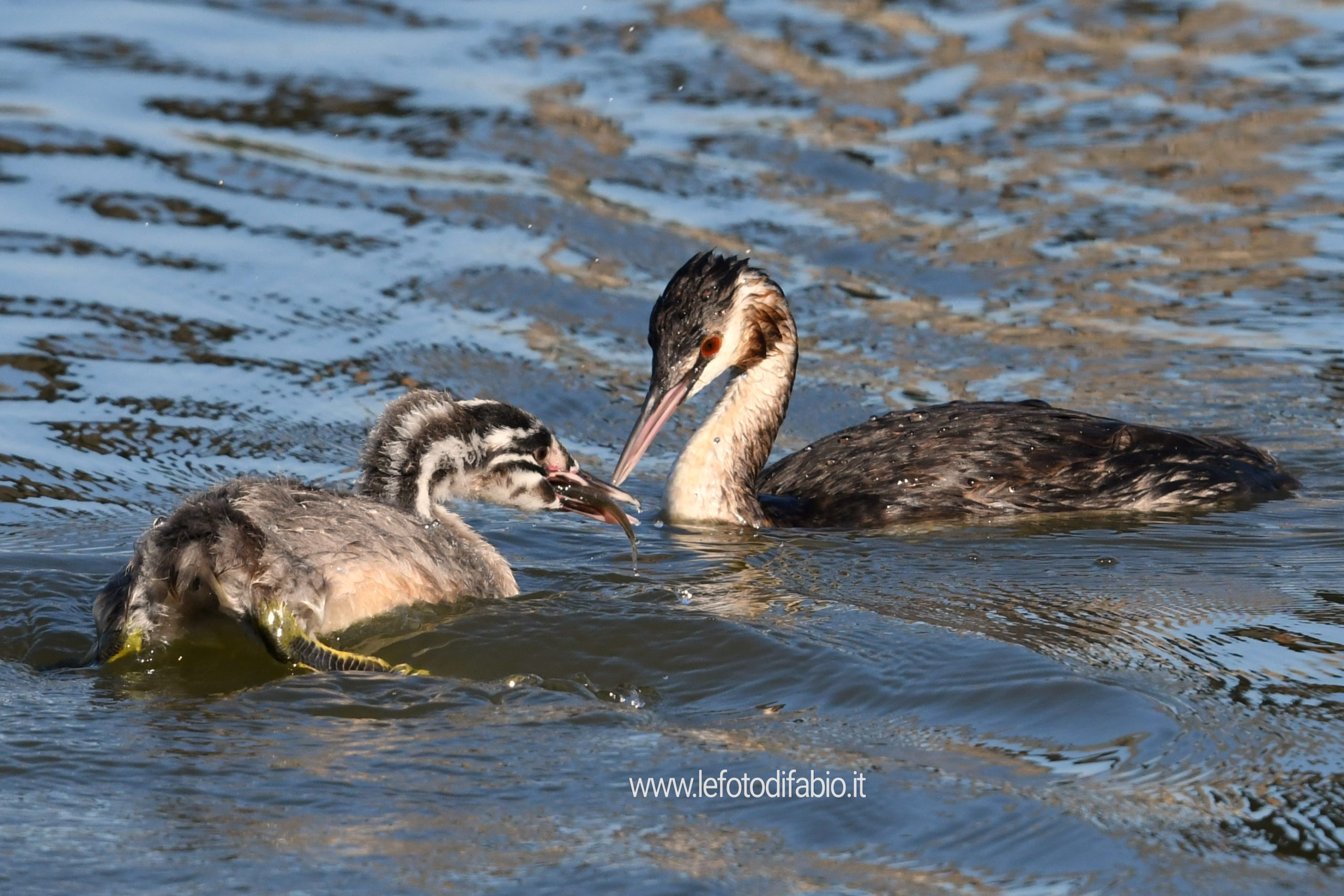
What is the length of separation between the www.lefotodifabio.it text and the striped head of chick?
7.12 ft

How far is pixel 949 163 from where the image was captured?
46.4 feet

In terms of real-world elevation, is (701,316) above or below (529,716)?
above

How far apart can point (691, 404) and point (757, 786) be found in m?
6.12

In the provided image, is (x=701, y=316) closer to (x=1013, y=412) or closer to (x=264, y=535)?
(x=1013, y=412)

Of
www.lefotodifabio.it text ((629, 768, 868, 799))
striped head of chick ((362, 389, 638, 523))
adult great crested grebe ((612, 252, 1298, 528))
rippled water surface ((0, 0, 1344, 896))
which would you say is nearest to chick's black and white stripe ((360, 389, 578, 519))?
striped head of chick ((362, 389, 638, 523))

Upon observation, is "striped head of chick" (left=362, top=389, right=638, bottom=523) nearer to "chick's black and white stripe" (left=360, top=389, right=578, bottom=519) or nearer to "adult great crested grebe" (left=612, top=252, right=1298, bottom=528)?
"chick's black and white stripe" (left=360, top=389, right=578, bottom=519)

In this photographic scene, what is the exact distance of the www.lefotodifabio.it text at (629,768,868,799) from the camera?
5.05 meters

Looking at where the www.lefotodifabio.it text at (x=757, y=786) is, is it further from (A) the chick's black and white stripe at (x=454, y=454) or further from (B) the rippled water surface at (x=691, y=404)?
(A) the chick's black and white stripe at (x=454, y=454)

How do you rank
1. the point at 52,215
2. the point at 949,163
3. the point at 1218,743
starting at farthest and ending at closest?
the point at 949,163 → the point at 52,215 → the point at 1218,743

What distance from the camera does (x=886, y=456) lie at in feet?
28.5

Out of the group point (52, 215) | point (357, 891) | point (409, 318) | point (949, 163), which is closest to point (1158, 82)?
point (949, 163)

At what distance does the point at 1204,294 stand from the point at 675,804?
7818 mm

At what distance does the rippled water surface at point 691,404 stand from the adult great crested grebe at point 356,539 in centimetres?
16

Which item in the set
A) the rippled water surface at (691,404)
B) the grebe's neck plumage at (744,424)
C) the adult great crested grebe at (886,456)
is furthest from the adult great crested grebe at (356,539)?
the grebe's neck plumage at (744,424)
